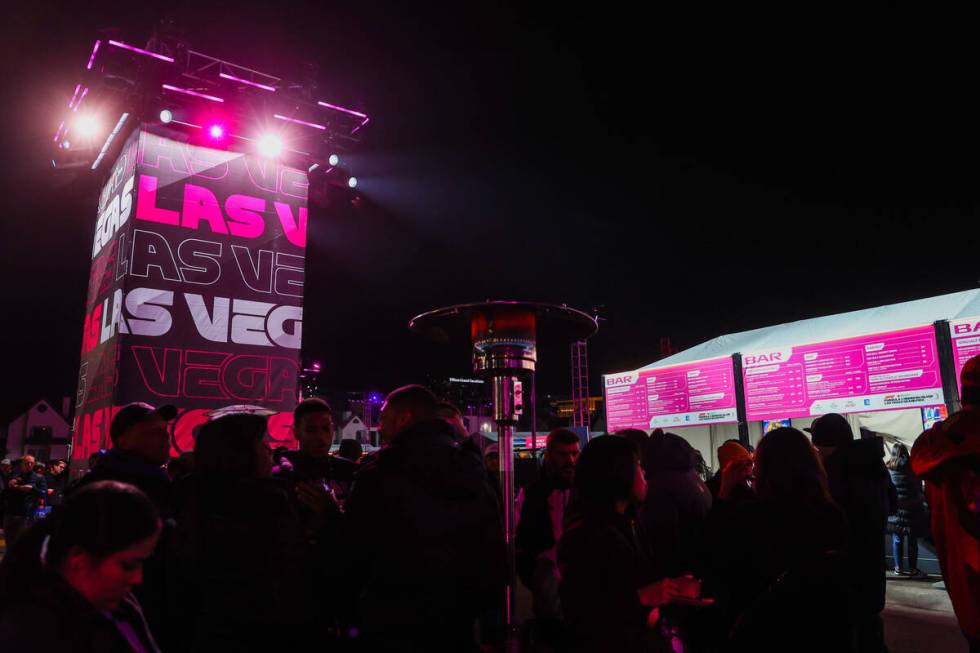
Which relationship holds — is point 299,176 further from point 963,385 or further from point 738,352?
point 963,385

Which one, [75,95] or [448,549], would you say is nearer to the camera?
[448,549]

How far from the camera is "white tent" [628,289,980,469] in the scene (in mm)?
7562

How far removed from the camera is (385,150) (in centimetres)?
1257

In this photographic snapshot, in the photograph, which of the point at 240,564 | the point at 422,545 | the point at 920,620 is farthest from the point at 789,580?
the point at 920,620

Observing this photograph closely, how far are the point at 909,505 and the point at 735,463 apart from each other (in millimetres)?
Answer: 5730

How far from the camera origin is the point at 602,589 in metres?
2.22

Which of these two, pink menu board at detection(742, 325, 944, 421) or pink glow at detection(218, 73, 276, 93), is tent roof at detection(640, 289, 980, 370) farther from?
pink glow at detection(218, 73, 276, 93)

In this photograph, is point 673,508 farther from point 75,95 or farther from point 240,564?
point 75,95

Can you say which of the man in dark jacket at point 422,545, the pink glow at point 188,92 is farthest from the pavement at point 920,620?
the pink glow at point 188,92

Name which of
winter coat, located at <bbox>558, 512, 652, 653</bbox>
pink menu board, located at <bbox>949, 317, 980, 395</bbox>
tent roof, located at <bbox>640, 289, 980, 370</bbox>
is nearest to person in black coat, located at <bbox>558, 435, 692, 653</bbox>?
winter coat, located at <bbox>558, 512, 652, 653</bbox>

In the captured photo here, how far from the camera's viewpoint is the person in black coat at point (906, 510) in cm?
765

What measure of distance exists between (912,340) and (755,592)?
6.21 meters

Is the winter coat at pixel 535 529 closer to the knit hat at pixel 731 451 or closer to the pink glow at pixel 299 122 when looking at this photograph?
the knit hat at pixel 731 451

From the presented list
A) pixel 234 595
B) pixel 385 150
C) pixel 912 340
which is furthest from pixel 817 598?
pixel 385 150
